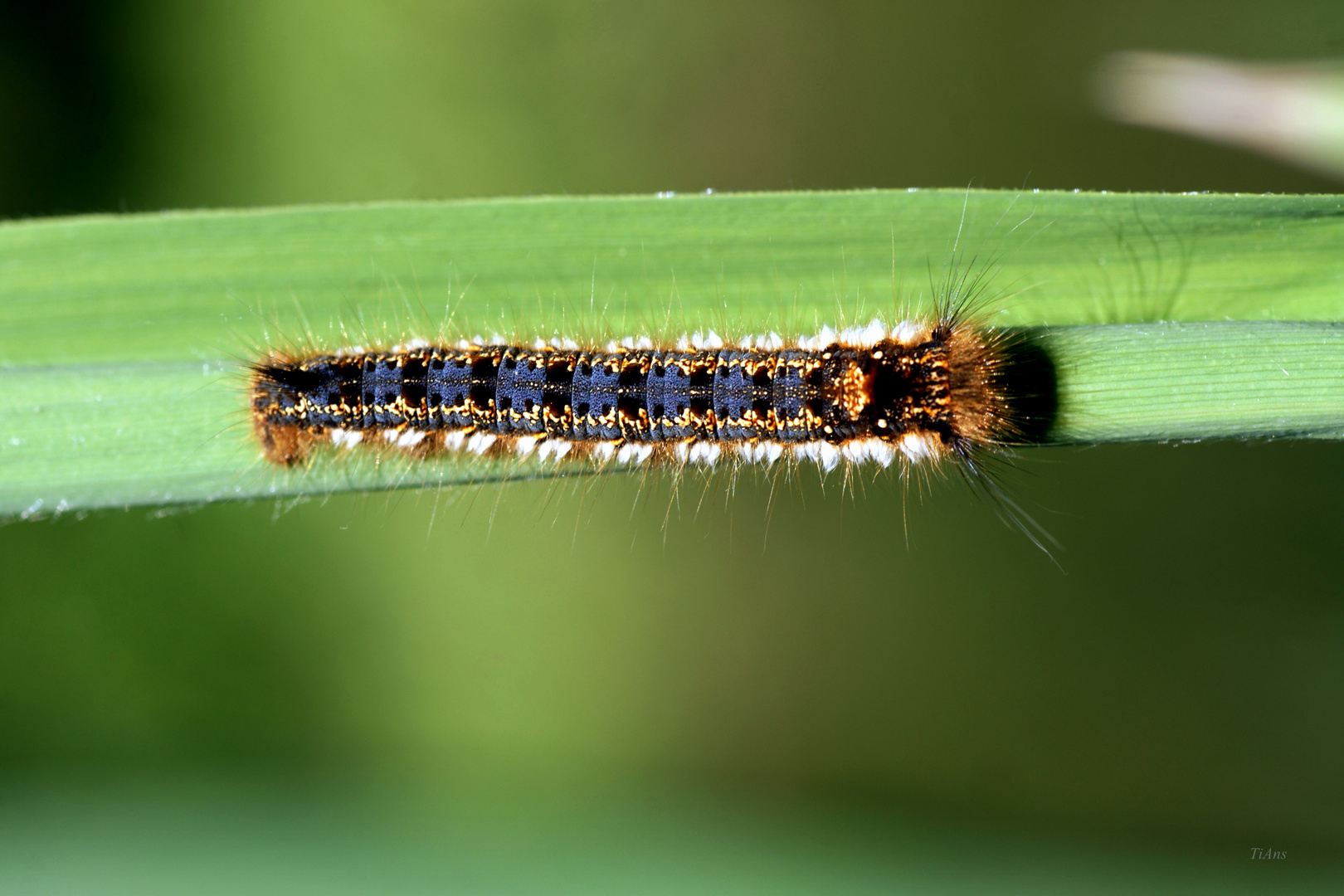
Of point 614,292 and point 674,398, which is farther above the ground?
point 614,292

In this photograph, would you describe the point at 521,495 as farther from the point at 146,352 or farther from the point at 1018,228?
the point at 1018,228

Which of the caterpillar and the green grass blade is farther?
the caterpillar

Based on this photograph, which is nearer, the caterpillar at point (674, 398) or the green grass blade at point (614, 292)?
the green grass blade at point (614, 292)

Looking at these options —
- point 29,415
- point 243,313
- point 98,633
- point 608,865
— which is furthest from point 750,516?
point 98,633
